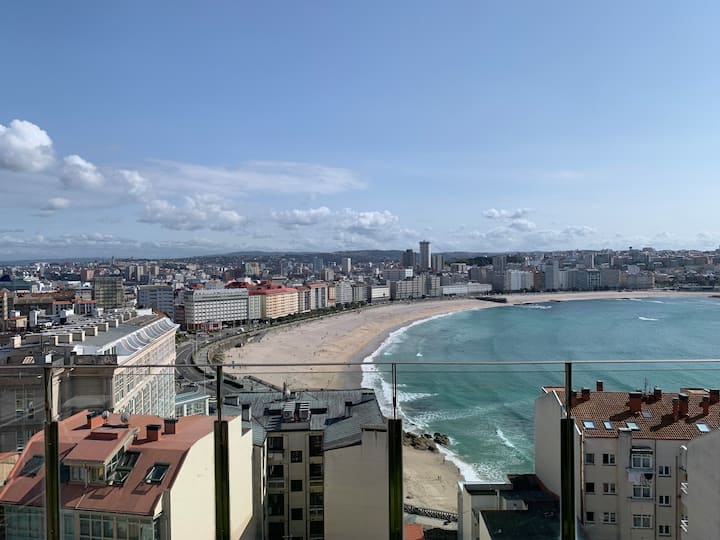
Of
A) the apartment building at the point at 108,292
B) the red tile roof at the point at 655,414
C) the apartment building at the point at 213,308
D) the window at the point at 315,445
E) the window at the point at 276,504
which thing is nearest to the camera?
the window at the point at 276,504

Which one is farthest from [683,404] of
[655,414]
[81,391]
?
[81,391]

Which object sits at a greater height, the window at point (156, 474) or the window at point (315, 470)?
the window at point (156, 474)

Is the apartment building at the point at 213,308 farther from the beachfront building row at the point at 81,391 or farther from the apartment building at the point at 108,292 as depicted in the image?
the beachfront building row at the point at 81,391

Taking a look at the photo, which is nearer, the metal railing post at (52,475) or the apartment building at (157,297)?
the metal railing post at (52,475)

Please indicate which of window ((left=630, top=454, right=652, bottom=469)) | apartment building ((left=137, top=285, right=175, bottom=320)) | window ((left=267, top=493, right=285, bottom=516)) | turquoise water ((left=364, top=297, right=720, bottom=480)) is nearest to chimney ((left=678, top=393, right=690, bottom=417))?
turquoise water ((left=364, top=297, right=720, bottom=480))

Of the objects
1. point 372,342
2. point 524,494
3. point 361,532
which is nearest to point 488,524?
point 524,494

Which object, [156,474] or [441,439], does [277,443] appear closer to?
[156,474]

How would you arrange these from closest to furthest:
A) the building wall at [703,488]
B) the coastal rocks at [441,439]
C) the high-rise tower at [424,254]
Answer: the building wall at [703,488] → the coastal rocks at [441,439] → the high-rise tower at [424,254]

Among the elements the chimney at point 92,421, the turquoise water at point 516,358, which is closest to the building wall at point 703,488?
the turquoise water at point 516,358
